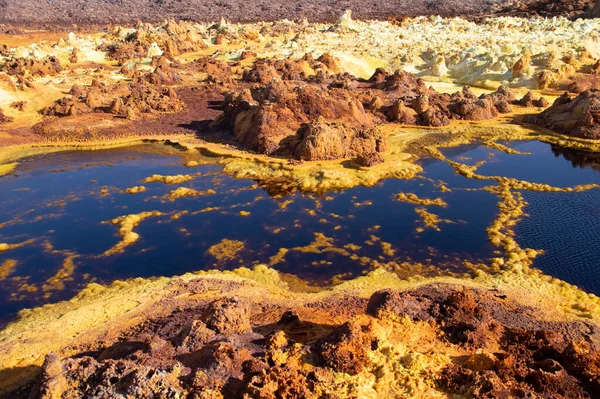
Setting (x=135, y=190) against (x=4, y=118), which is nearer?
(x=135, y=190)

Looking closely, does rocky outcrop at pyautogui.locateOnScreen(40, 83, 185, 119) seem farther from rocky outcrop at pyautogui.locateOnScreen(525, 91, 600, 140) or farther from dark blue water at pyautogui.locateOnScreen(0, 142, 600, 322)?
rocky outcrop at pyautogui.locateOnScreen(525, 91, 600, 140)

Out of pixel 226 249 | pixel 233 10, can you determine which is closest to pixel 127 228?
pixel 226 249

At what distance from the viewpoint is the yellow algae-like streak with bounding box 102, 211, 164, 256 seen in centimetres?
1355

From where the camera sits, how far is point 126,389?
641 centimetres

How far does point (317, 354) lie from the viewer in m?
7.45

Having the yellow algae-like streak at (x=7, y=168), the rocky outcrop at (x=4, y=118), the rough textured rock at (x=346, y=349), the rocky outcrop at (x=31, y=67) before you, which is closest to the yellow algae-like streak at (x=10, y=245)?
the yellow algae-like streak at (x=7, y=168)

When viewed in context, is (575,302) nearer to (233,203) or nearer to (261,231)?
(261,231)

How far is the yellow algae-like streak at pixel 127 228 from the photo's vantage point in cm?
1355

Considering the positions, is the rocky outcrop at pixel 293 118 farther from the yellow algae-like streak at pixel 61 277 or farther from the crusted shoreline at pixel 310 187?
the yellow algae-like streak at pixel 61 277

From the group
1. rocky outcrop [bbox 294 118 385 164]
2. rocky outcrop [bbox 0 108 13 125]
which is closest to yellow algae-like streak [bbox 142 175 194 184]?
rocky outcrop [bbox 294 118 385 164]

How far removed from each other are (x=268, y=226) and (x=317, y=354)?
7.52m

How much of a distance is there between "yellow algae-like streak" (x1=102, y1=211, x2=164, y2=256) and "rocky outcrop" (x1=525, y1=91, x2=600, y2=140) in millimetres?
19231

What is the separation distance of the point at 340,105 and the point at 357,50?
18.9m

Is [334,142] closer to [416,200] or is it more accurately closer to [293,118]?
[293,118]
